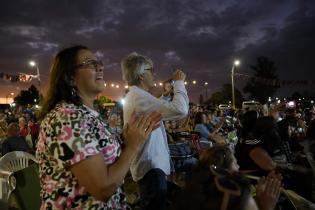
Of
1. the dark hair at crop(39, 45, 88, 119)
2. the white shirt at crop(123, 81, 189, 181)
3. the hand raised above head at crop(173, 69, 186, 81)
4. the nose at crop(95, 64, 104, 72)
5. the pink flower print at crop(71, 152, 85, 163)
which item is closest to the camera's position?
the pink flower print at crop(71, 152, 85, 163)

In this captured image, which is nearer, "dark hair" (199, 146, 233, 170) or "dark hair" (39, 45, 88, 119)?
"dark hair" (39, 45, 88, 119)

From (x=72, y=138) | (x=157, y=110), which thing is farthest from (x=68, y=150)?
(x=157, y=110)

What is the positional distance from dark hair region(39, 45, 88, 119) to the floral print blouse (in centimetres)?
9

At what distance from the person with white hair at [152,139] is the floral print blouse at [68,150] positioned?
0.96 metres

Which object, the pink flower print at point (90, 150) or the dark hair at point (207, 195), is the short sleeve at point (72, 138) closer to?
the pink flower print at point (90, 150)

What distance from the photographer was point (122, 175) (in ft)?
6.52

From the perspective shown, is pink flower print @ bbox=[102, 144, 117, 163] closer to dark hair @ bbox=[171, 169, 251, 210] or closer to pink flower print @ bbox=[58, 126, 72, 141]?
pink flower print @ bbox=[58, 126, 72, 141]

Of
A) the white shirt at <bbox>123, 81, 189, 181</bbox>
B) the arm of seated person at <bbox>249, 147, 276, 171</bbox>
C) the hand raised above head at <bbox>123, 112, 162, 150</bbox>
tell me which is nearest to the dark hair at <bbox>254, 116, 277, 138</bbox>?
the arm of seated person at <bbox>249, 147, 276, 171</bbox>

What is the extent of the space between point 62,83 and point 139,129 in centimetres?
53

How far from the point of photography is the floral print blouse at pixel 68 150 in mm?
1909

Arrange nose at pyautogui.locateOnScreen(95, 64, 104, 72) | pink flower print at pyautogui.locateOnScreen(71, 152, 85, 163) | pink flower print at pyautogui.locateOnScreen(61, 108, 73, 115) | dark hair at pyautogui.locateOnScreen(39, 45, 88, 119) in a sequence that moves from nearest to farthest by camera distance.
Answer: pink flower print at pyautogui.locateOnScreen(71, 152, 85, 163) < pink flower print at pyautogui.locateOnScreen(61, 108, 73, 115) < dark hair at pyautogui.locateOnScreen(39, 45, 88, 119) < nose at pyautogui.locateOnScreen(95, 64, 104, 72)

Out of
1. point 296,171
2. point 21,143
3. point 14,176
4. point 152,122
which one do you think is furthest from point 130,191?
point 152,122

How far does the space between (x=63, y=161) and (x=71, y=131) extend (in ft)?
0.53

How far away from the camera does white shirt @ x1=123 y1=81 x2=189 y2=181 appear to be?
2.92 meters
